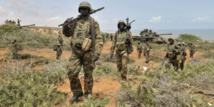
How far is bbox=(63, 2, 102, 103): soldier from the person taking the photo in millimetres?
4938

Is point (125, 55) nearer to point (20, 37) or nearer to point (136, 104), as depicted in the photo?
point (136, 104)

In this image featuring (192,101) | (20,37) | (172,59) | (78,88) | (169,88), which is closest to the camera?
(192,101)

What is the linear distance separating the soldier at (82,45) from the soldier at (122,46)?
2.55 m

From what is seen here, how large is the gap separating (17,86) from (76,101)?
1378 millimetres

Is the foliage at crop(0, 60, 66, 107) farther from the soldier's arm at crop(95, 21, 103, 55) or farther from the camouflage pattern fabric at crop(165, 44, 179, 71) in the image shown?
the camouflage pattern fabric at crop(165, 44, 179, 71)

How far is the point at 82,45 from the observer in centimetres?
488

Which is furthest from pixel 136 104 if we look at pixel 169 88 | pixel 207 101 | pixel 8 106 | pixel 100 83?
pixel 100 83

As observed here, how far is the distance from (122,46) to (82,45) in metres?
2.98

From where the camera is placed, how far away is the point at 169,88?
191 inches

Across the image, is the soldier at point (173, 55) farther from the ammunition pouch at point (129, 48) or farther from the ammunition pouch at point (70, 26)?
the ammunition pouch at point (70, 26)

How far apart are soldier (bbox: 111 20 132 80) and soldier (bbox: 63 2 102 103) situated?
101 inches

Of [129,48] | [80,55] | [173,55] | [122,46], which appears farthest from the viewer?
[173,55]

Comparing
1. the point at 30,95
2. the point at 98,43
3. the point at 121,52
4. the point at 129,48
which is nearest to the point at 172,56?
the point at 129,48

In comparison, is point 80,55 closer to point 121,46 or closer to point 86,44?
point 86,44
